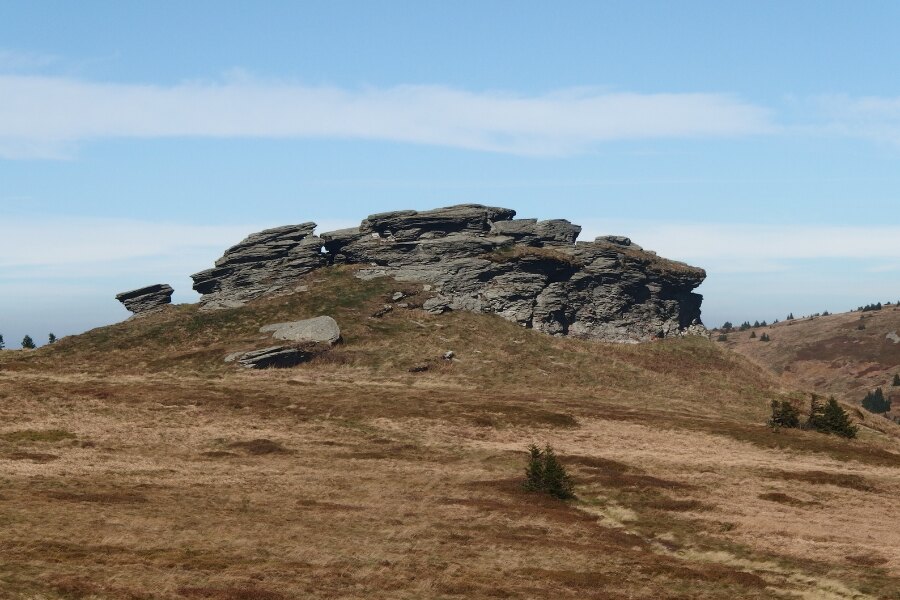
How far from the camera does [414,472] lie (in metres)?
61.1

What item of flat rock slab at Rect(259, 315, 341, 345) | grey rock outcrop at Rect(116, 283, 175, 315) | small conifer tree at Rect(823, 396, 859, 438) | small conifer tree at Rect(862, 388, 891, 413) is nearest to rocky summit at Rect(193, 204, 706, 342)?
grey rock outcrop at Rect(116, 283, 175, 315)

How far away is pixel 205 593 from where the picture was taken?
3073 cm

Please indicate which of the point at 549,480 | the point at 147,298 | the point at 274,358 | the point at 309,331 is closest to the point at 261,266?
the point at 147,298

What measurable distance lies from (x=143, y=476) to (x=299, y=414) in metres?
25.6

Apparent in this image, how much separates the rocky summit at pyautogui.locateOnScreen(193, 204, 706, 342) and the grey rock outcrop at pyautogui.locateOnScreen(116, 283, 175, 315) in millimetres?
5047

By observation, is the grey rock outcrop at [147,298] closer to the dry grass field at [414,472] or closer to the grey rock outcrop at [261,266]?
the grey rock outcrop at [261,266]

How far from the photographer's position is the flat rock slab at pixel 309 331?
10800 cm

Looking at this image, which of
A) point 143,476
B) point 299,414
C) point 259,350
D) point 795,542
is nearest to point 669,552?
point 795,542

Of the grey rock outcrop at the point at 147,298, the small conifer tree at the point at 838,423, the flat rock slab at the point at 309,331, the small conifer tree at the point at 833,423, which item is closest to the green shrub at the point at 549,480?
the small conifer tree at the point at 833,423

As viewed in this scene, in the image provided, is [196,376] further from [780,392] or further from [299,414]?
[780,392]

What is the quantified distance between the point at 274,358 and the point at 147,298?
1614 inches

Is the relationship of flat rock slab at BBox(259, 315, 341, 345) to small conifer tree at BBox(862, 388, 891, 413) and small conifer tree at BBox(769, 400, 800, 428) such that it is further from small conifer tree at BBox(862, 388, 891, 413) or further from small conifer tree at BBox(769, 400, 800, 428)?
small conifer tree at BBox(862, 388, 891, 413)

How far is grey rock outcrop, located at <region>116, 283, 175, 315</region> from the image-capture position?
132 meters

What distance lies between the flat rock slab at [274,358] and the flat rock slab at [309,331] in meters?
3.57
